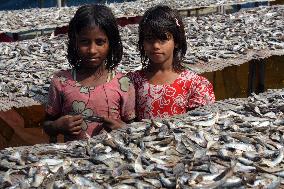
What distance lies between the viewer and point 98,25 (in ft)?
15.2

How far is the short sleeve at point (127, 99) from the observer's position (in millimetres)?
4727

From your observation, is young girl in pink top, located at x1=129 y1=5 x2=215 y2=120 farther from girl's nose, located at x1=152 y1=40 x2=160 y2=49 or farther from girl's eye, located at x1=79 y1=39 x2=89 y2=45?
girl's eye, located at x1=79 y1=39 x2=89 y2=45

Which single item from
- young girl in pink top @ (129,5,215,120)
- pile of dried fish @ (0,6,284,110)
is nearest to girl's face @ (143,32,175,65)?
young girl in pink top @ (129,5,215,120)

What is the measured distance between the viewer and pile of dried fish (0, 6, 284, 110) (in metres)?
7.78

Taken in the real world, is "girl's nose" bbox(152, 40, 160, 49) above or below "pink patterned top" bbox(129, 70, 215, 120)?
above

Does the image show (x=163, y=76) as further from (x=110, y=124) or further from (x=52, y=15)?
(x=52, y=15)

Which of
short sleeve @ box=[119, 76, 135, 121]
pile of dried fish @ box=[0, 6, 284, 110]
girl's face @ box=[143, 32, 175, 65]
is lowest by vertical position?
pile of dried fish @ box=[0, 6, 284, 110]

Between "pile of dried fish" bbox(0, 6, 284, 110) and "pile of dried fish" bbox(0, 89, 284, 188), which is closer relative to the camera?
"pile of dried fish" bbox(0, 89, 284, 188)

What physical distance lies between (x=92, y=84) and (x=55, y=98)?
15.1 inches

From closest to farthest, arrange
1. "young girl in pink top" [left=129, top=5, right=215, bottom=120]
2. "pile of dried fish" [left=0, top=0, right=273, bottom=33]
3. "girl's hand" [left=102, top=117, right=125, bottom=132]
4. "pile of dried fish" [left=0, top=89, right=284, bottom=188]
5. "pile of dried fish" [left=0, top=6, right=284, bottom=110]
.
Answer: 1. "pile of dried fish" [left=0, top=89, right=284, bottom=188]
2. "girl's hand" [left=102, top=117, right=125, bottom=132]
3. "young girl in pink top" [left=129, top=5, right=215, bottom=120]
4. "pile of dried fish" [left=0, top=6, right=284, bottom=110]
5. "pile of dried fish" [left=0, top=0, right=273, bottom=33]

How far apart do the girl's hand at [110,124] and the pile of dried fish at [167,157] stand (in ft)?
0.19

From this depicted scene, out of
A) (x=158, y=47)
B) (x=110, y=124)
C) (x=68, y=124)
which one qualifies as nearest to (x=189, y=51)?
(x=158, y=47)

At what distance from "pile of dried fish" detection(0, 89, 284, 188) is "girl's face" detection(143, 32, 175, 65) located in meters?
0.62

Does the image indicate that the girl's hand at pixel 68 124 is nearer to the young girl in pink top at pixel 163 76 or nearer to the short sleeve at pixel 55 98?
the short sleeve at pixel 55 98
